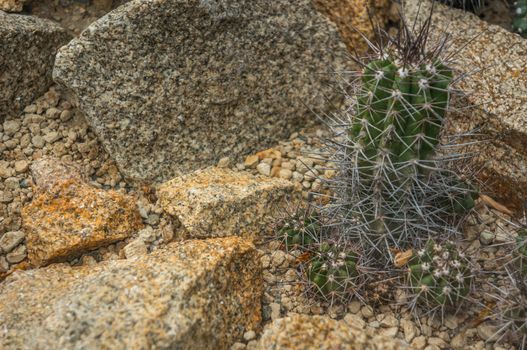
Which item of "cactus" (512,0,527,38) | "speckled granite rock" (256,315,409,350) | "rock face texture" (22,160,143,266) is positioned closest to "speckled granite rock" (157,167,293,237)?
"rock face texture" (22,160,143,266)

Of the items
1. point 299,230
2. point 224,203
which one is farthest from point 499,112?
point 224,203

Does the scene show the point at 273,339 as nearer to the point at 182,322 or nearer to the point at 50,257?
the point at 182,322

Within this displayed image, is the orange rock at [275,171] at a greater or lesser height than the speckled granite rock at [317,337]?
greater

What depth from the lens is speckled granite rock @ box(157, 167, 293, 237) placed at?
3.19 m

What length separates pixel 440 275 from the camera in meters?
2.66

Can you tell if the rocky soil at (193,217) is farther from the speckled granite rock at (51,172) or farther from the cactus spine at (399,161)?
the cactus spine at (399,161)

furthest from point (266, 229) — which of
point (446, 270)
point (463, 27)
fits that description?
point (463, 27)

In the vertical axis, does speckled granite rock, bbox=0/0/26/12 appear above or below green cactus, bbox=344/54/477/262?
above

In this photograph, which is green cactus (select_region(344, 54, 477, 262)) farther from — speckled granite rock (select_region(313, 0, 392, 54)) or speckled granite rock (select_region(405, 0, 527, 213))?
speckled granite rock (select_region(313, 0, 392, 54))

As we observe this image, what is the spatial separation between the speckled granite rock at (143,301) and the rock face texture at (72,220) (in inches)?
5.5

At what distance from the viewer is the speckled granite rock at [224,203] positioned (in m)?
3.19

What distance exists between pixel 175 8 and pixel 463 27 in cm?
183

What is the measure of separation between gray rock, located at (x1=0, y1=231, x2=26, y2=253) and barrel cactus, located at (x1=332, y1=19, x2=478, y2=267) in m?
1.72

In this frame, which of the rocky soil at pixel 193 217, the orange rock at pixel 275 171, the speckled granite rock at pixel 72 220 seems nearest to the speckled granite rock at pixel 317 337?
the rocky soil at pixel 193 217
